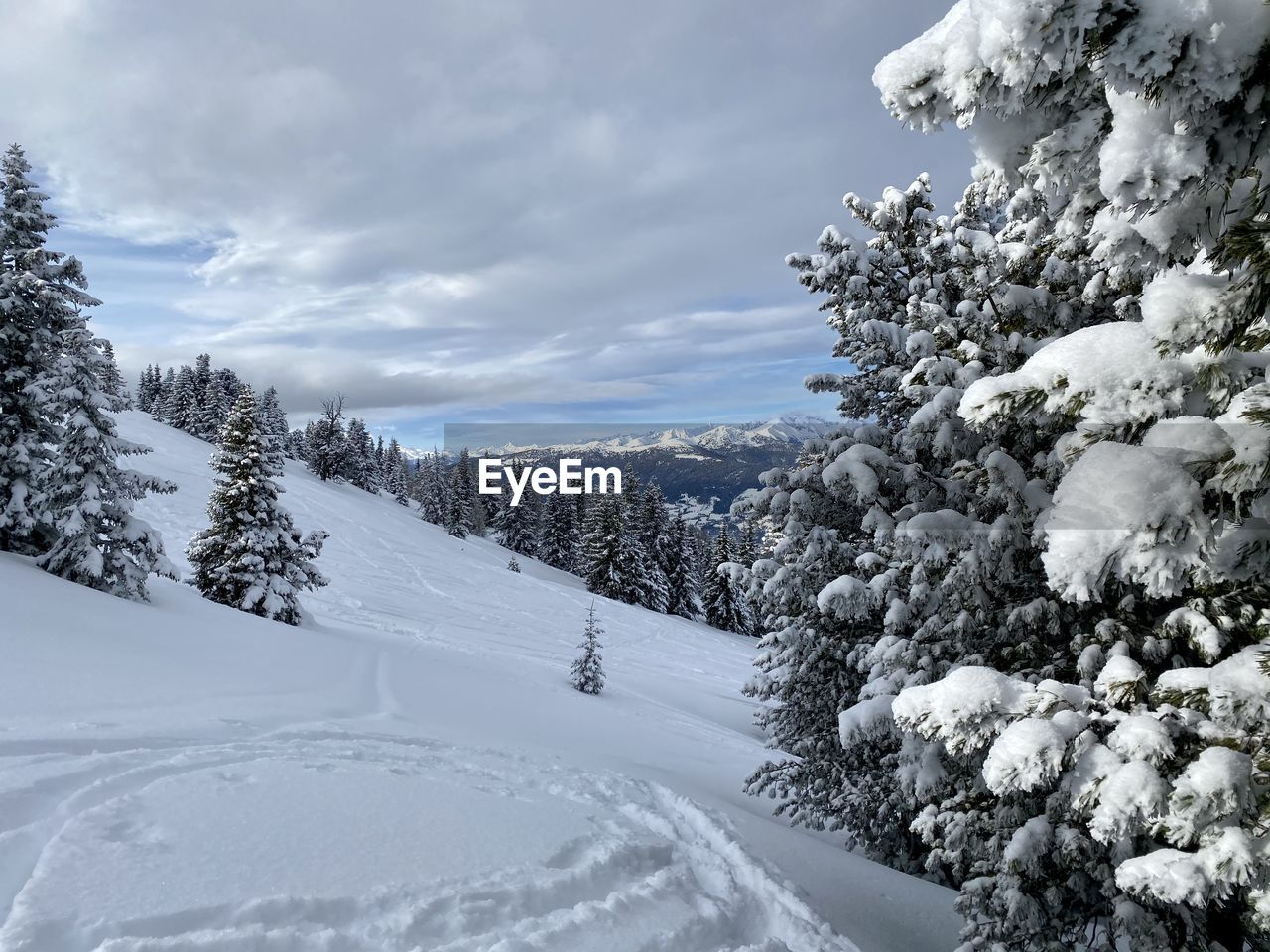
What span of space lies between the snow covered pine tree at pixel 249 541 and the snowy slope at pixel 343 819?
6.47 meters

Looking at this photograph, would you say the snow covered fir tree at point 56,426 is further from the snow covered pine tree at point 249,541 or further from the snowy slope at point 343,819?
the snow covered pine tree at point 249,541

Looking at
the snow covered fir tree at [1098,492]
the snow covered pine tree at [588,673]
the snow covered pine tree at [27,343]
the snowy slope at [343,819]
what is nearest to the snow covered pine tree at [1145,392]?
the snow covered fir tree at [1098,492]

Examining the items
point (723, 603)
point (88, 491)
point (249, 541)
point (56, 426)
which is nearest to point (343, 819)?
point (88, 491)

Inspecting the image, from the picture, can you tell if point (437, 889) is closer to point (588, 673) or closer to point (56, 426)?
point (588, 673)

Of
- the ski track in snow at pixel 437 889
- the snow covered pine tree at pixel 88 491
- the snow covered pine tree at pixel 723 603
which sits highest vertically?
the snow covered pine tree at pixel 88 491

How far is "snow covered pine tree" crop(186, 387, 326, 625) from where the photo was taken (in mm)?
19750

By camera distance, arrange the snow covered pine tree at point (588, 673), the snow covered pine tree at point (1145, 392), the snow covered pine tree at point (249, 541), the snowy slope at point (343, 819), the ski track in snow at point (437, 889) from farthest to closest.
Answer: the snow covered pine tree at point (249, 541) → the snow covered pine tree at point (588, 673) → the snowy slope at point (343, 819) → the ski track in snow at point (437, 889) → the snow covered pine tree at point (1145, 392)

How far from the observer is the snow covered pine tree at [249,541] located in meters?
19.8

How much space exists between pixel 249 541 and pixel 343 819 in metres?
17.9

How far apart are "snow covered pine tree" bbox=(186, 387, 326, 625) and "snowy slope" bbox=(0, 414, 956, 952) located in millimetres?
6469

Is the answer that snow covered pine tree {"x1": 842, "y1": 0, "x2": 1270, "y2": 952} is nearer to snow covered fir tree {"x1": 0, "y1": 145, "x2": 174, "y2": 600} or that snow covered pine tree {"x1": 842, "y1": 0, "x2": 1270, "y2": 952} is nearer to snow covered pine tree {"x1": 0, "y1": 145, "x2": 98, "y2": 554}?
snow covered fir tree {"x1": 0, "y1": 145, "x2": 174, "y2": 600}

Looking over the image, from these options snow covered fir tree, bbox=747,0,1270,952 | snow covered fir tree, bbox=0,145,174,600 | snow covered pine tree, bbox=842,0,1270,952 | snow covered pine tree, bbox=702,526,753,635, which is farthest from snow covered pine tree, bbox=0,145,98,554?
snow covered pine tree, bbox=702,526,753,635

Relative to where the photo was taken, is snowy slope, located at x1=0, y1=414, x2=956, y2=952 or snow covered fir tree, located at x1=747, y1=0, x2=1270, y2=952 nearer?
snow covered fir tree, located at x1=747, y1=0, x2=1270, y2=952

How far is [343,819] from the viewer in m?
4.85
